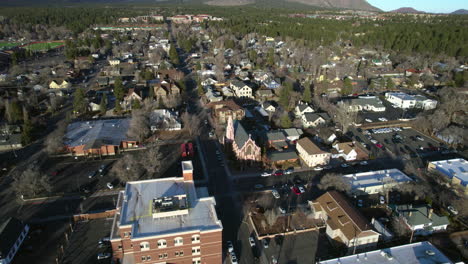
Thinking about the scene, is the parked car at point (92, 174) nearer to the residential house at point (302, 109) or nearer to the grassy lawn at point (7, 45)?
the residential house at point (302, 109)

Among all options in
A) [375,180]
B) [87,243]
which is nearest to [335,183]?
[375,180]

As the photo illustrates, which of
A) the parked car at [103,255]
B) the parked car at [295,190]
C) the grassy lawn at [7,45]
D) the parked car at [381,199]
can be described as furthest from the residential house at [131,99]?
the grassy lawn at [7,45]

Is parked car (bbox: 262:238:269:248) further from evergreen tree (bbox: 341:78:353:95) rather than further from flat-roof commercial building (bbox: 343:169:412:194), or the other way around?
evergreen tree (bbox: 341:78:353:95)

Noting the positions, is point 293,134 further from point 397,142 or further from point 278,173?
point 397,142

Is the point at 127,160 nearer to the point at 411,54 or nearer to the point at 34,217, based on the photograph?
the point at 34,217

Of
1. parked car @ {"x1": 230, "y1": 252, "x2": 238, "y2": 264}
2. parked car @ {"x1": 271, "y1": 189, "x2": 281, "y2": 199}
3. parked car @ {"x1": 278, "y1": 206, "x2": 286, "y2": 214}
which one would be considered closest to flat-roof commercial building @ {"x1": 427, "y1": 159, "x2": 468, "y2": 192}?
parked car @ {"x1": 271, "y1": 189, "x2": 281, "y2": 199}

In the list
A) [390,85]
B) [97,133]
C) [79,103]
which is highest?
[390,85]

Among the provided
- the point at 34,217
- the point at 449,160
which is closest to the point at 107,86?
the point at 34,217
